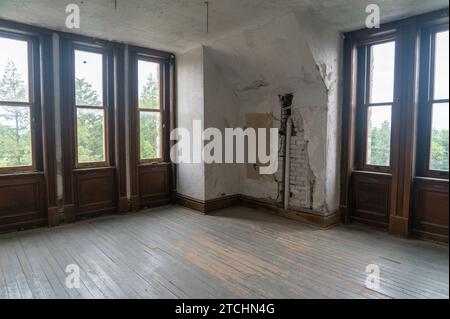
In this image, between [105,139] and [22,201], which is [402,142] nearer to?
[105,139]

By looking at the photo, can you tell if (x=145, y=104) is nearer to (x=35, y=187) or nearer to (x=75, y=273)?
(x=35, y=187)

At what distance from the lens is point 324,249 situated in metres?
3.47

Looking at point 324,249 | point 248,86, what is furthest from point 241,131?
point 324,249

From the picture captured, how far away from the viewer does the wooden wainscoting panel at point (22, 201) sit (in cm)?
398

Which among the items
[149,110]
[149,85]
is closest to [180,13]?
[149,85]

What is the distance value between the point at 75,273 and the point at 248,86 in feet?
12.2

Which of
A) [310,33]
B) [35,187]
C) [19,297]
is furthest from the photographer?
[35,187]

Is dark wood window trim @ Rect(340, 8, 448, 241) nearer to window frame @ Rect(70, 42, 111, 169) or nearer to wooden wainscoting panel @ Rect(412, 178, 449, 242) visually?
wooden wainscoting panel @ Rect(412, 178, 449, 242)

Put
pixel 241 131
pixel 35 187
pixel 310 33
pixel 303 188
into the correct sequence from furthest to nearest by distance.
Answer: pixel 241 131 → pixel 303 188 → pixel 35 187 → pixel 310 33

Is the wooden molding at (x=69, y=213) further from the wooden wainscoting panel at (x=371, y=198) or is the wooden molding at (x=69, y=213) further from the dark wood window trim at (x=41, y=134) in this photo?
the wooden wainscoting panel at (x=371, y=198)

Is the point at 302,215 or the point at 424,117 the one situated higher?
the point at 424,117

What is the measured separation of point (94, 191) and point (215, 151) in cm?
209

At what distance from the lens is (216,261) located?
3178mm

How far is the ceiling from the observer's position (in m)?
3.31
